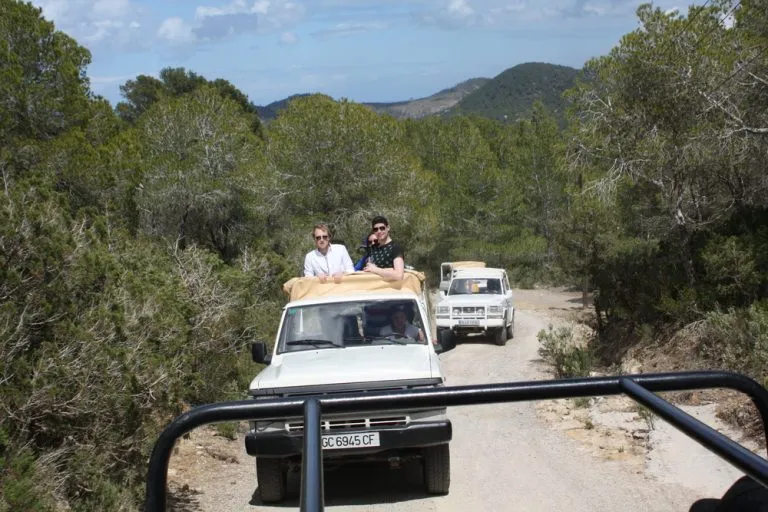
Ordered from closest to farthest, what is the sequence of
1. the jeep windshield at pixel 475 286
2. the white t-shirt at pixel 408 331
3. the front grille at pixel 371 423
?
1. the front grille at pixel 371 423
2. the white t-shirt at pixel 408 331
3. the jeep windshield at pixel 475 286

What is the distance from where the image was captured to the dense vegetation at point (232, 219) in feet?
20.1

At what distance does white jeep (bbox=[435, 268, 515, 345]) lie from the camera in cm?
2148

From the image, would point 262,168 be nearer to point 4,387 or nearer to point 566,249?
point 566,249

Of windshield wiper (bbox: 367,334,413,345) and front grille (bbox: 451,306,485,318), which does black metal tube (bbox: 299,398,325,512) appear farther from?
front grille (bbox: 451,306,485,318)

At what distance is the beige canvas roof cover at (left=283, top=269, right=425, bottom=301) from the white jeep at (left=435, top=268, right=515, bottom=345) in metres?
12.2

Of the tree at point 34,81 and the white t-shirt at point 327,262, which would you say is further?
the tree at point 34,81

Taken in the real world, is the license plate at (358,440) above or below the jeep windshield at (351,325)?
below

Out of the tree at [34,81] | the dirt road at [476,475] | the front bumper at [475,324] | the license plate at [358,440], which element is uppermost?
the tree at [34,81]

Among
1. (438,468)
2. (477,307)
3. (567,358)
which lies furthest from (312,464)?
(477,307)

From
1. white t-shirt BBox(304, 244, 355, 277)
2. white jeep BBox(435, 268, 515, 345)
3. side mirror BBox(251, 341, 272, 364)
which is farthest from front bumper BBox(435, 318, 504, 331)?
side mirror BBox(251, 341, 272, 364)

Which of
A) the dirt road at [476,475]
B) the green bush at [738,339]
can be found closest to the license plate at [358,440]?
the dirt road at [476,475]

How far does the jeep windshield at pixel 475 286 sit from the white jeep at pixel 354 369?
535 inches

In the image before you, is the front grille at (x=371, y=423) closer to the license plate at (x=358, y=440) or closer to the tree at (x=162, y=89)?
the license plate at (x=358, y=440)

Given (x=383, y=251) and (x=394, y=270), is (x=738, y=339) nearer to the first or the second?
(x=383, y=251)
